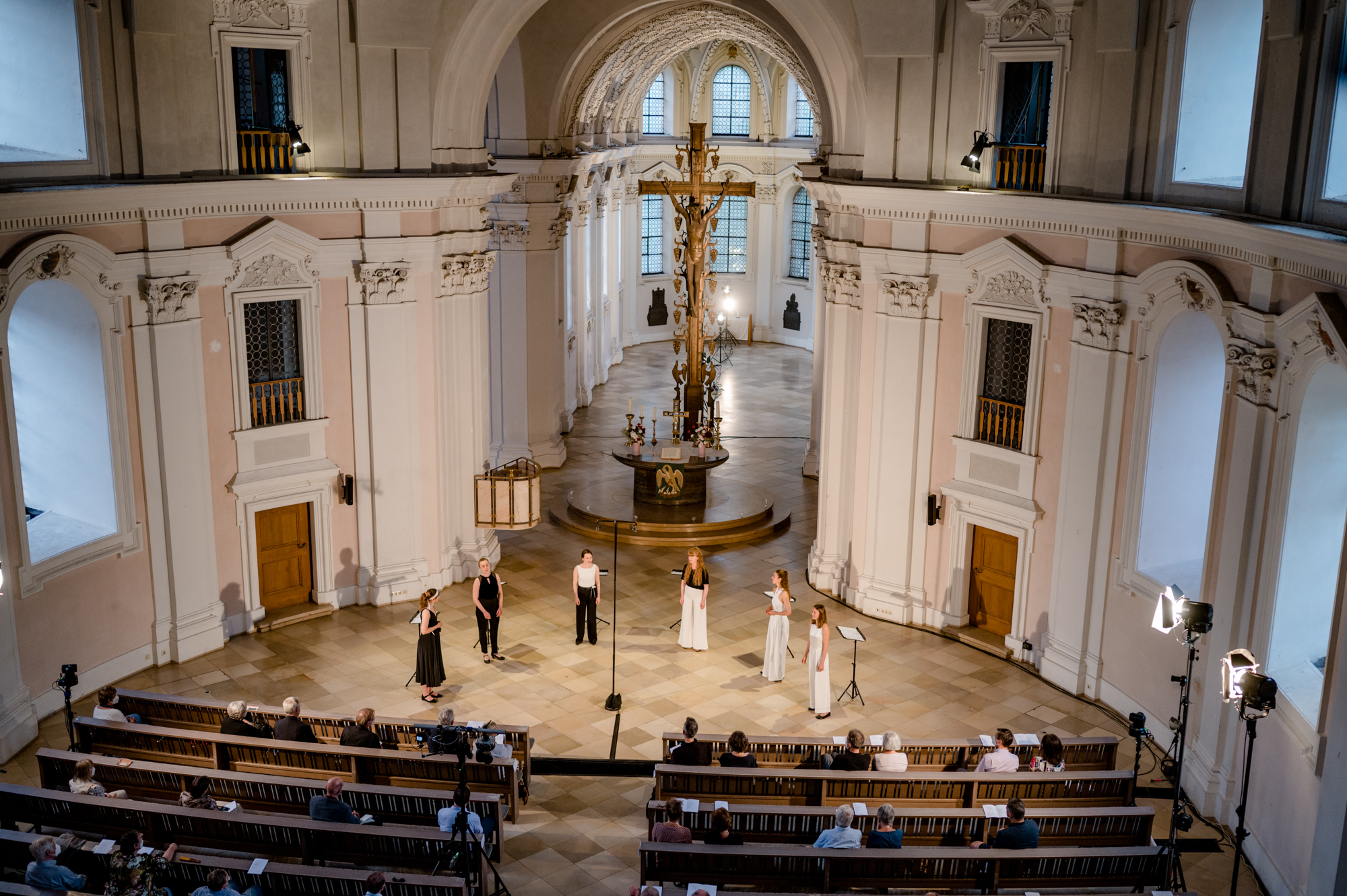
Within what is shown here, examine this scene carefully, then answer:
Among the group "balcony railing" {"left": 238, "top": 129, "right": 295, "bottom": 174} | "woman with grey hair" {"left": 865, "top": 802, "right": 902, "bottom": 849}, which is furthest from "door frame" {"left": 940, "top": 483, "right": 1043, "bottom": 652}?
"balcony railing" {"left": 238, "top": 129, "right": 295, "bottom": 174}

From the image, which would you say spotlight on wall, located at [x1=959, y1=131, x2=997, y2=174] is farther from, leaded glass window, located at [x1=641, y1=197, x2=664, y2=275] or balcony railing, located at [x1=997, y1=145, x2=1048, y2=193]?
leaded glass window, located at [x1=641, y1=197, x2=664, y2=275]

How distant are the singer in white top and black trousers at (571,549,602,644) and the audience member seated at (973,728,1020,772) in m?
6.80

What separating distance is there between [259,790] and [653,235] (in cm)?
3254

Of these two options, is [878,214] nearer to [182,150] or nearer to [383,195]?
[383,195]

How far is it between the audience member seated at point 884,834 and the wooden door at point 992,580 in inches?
304

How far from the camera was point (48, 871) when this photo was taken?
10625mm

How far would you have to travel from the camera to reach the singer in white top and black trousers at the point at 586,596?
18250 mm

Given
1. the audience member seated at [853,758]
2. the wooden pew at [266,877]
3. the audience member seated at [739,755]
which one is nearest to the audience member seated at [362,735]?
the wooden pew at [266,877]

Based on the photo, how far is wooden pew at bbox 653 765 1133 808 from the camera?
12.8 meters

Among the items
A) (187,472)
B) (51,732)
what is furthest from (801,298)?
(51,732)

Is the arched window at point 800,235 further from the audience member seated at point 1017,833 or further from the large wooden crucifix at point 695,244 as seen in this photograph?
the audience member seated at point 1017,833

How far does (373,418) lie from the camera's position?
19.5 m

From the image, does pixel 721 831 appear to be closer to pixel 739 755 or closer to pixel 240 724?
pixel 739 755

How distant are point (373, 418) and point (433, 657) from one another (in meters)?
4.49
